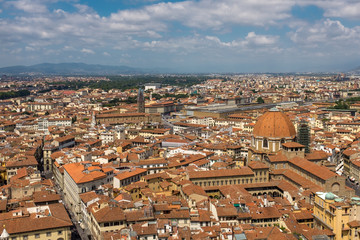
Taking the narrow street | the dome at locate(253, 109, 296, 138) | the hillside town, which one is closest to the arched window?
the hillside town

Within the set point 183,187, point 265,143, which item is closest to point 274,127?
point 265,143

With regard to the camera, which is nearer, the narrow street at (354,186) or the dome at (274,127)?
the narrow street at (354,186)

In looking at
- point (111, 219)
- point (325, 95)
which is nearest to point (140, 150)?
point (111, 219)

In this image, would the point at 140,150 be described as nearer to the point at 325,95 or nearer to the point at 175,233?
the point at 175,233

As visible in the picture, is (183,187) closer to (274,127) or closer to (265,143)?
(265,143)

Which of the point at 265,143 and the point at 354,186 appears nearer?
→ the point at 354,186

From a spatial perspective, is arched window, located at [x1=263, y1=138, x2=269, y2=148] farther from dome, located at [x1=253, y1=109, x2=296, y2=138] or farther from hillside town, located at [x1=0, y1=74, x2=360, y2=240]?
dome, located at [x1=253, y1=109, x2=296, y2=138]

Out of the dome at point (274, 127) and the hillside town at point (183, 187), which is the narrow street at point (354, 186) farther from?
the dome at point (274, 127)

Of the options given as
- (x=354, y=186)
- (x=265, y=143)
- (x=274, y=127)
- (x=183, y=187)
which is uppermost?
(x=274, y=127)

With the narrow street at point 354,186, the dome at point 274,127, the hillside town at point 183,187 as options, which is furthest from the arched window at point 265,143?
the narrow street at point 354,186
